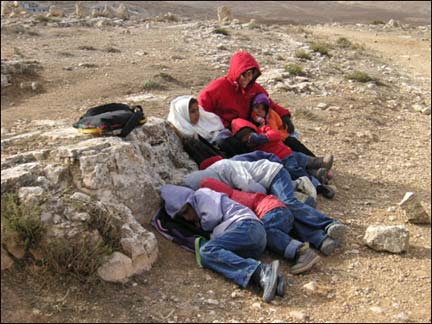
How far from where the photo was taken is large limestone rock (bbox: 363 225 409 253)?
4.50 metres

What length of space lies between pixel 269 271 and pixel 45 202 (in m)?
1.67

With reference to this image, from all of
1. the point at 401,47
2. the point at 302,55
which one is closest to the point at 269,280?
the point at 302,55

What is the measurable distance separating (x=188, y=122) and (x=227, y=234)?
2.00 m

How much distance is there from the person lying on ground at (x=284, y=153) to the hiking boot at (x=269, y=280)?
6.31ft

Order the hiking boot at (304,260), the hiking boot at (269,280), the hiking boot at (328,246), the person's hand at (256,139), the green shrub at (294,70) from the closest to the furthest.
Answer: the hiking boot at (269,280)
the hiking boot at (304,260)
the hiking boot at (328,246)
the person's hand at (256,139)
the green shrub at (294,70)

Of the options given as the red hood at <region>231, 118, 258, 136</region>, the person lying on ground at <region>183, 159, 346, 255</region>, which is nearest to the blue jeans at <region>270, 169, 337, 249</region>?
the person lying on ground at <region>183, 159, 346, 255</region>

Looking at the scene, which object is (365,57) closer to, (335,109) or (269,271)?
(335,109)

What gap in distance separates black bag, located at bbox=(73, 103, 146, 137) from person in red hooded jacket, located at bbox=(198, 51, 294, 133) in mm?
1375

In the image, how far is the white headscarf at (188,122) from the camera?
Result: 5.75 m

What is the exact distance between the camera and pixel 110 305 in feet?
11.6

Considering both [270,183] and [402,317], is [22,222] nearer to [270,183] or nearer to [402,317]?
[270,183]

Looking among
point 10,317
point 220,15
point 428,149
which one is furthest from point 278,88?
point 220,15

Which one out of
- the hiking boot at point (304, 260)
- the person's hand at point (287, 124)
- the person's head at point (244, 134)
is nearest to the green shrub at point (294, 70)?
the person's hand at point (287, 124)

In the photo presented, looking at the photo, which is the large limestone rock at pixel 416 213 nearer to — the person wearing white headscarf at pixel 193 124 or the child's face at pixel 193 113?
the person wearing white headscarf at pixel 193 124
